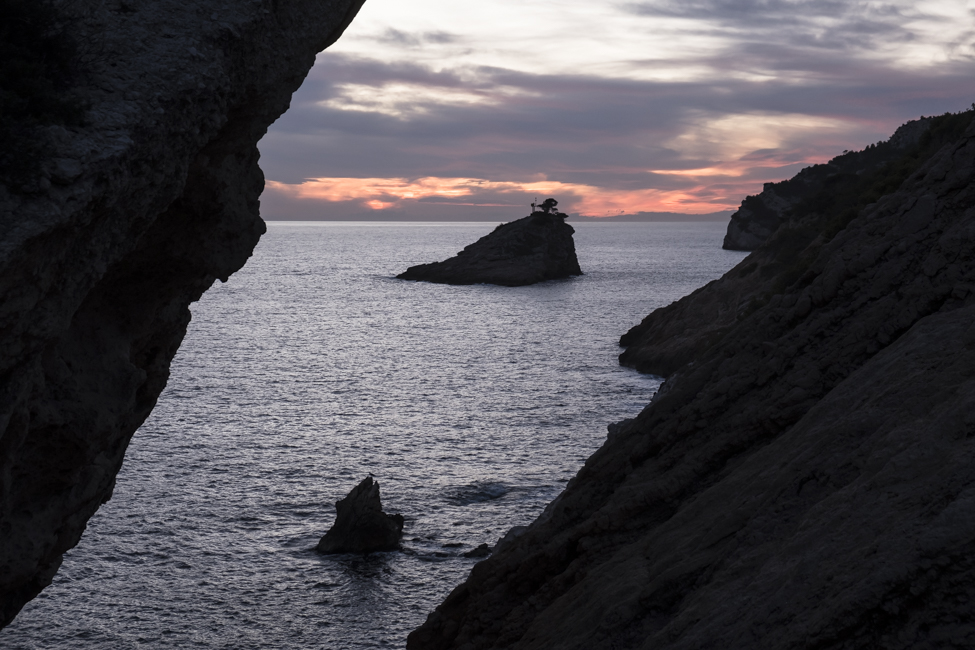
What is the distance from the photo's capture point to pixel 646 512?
17469 mm

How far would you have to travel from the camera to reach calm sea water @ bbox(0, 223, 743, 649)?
28.8 m

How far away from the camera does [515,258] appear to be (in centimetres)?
16188

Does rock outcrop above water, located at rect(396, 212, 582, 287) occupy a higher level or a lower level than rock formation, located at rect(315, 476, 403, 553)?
higher

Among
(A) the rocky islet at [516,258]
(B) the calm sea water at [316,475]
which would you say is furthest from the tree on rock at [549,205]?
(B) the calm sea water at [316,475]

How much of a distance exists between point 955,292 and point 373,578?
25.0 meters

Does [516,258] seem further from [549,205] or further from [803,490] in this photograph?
[803,490]

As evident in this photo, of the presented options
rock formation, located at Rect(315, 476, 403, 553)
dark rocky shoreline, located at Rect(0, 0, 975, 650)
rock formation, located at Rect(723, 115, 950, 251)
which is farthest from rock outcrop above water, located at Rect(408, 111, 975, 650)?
rock formation, located at Rect(315, 476, 403, 553)

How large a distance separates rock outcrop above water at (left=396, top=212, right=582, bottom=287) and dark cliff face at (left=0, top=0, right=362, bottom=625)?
136 metres

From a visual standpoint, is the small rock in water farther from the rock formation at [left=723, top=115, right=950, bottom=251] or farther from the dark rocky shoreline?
the rock formation at [left=723, top=115, right=950, bottom=251]

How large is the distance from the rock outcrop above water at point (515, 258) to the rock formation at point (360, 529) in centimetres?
12120

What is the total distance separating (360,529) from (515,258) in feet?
429

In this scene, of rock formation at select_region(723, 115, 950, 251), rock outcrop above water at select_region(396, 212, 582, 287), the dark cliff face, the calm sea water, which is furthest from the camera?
rock outcrop above water at select_region(396, 212, 582, 287)

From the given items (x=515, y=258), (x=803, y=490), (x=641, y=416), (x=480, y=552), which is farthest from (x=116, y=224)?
(x=515, y=258)

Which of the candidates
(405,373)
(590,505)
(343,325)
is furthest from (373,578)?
(343,325)
